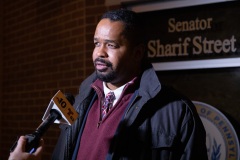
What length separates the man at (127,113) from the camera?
1.82 meters

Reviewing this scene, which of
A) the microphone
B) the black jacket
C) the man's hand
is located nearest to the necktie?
the black jacket

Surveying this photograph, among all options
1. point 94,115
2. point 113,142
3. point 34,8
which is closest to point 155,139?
point 113,142

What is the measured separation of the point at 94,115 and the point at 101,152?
0.27m

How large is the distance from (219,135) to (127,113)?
50.9 inches

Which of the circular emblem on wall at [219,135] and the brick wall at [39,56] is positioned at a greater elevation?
the brick wall at [39,56]

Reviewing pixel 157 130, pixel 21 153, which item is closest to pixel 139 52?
pixel 157 130

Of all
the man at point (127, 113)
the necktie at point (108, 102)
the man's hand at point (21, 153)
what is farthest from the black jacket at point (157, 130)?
the man's hand at point (21, 153)

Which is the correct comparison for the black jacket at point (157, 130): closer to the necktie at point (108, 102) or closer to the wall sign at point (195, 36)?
the necktie at point (108, 102)

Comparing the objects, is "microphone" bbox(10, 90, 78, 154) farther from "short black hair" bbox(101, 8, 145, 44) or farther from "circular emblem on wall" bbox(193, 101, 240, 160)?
"circular emblem on wall" bbox(193, 101, 240, 160)

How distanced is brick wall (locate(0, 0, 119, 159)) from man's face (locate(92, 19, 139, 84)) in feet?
4.51

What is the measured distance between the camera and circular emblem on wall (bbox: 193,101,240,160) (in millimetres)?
2795

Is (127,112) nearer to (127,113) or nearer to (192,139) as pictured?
(127,113)

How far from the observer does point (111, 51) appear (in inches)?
77.4

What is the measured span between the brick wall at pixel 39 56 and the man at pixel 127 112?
131 cm
